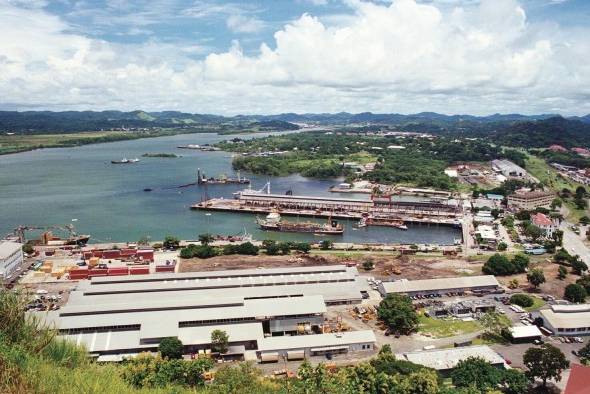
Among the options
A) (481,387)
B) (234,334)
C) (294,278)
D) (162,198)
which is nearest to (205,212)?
(162,198)

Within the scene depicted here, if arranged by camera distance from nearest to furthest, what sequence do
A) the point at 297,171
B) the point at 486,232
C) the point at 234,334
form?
the point at 234,334 < the point at 486,232 < the point at 297,171

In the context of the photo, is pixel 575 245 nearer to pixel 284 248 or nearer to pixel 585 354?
pixel 585 354

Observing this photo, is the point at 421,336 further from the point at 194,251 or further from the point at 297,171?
the point at 297,171

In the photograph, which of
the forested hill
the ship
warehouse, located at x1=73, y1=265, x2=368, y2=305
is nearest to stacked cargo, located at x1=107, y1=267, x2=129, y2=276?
warehouse, located at x1=73, y1=265, x2=368, y2=305

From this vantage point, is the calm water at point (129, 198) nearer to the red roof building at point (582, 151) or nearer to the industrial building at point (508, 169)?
the industrial building at point (508, 169)

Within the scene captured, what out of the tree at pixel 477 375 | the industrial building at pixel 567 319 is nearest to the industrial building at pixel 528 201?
the industrial building at pixel 567 319
